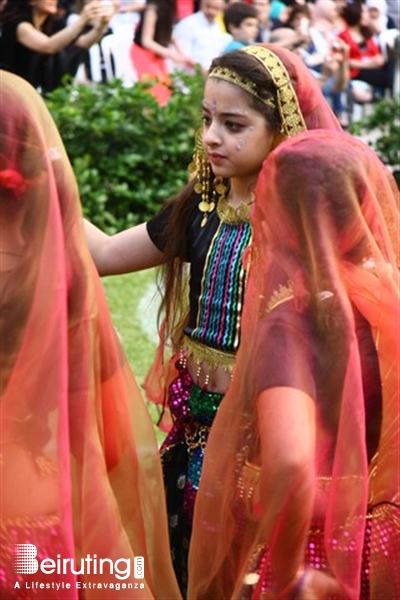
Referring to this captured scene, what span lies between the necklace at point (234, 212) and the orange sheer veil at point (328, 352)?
2.03 feet

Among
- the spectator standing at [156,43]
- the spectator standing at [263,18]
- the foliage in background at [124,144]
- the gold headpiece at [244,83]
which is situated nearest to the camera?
the gold headpiece at [244,83]

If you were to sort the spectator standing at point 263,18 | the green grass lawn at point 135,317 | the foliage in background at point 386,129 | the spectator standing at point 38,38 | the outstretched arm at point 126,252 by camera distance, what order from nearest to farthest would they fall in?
the outstretched arm at point 126,252
the green grass lawn at point 135,317
the spectator standing at point 38,38
the foliage in background at point 386,129
the spectator standing at point 263,18

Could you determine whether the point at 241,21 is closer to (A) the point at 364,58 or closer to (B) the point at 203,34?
(B) the point at 203,34

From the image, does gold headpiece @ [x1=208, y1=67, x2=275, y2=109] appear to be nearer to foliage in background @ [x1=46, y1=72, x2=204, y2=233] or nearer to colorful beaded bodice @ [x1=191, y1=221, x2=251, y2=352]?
colorful beaded bodice @ [x1=191, y1=221, x2=251, y2=352]

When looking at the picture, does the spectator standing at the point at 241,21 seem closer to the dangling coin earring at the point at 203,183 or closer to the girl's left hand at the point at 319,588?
the dangling coin earring at the point at 203,183

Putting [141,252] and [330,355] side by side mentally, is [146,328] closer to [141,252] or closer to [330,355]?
[141,252]

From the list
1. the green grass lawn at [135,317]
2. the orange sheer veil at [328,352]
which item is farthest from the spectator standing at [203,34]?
the orange sheer veil at [328,352]

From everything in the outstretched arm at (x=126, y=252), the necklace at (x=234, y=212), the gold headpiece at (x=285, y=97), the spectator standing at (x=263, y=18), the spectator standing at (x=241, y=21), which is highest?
the gold headpiece at (x=285, y=97)

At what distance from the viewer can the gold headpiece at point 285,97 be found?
12.4 ft

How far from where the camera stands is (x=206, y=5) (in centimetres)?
1159

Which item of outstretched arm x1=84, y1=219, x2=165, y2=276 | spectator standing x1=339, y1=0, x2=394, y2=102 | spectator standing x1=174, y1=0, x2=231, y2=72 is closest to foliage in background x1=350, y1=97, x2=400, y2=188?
spectator standing x1=174, y1=0, x2=231, y2=72

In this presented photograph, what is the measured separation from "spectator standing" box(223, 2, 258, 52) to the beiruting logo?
8.72 m

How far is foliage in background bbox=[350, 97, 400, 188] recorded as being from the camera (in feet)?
36.6

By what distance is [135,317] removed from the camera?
798 cm
